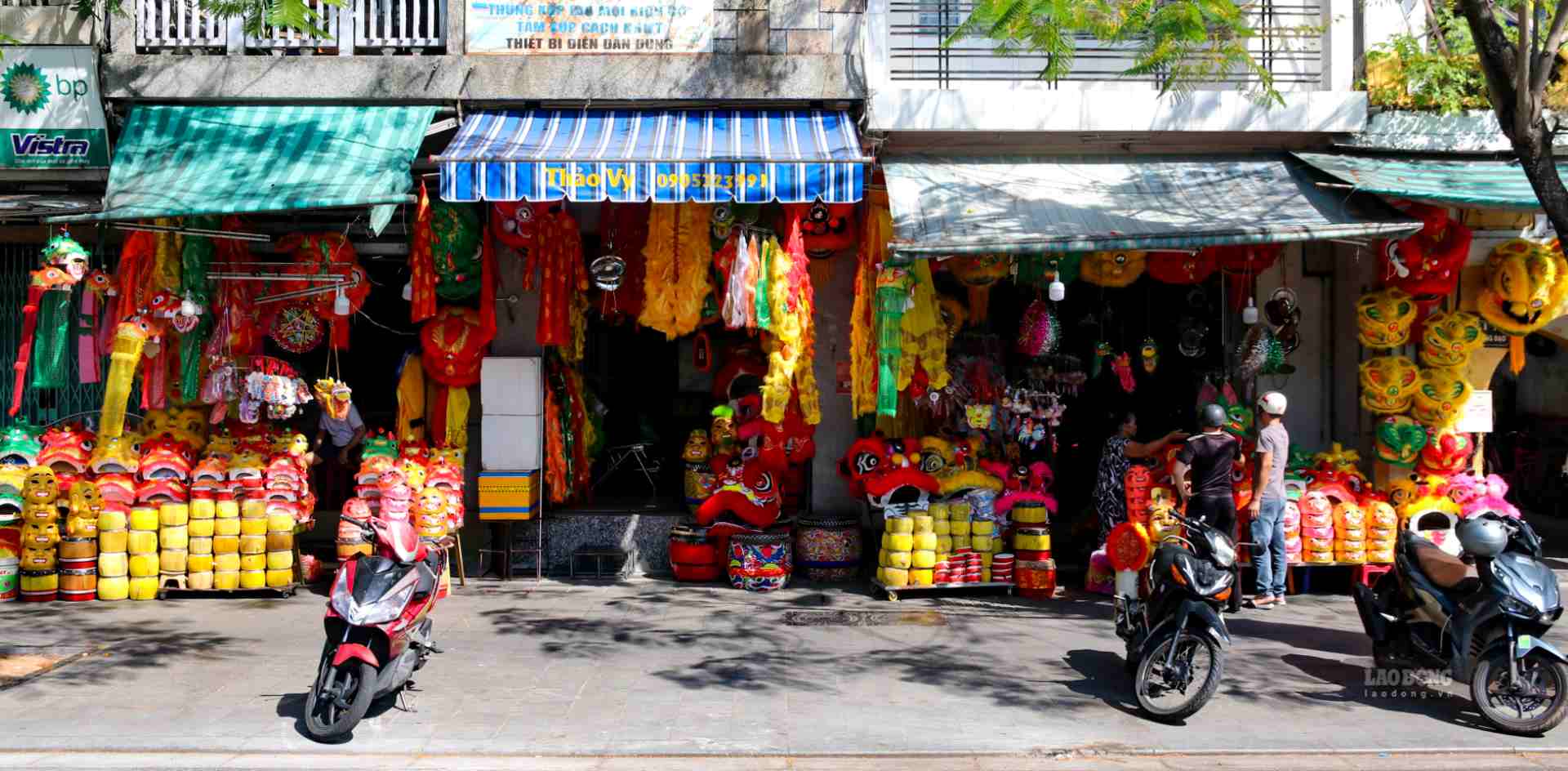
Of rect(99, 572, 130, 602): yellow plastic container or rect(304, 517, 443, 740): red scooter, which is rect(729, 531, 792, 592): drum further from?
rect(99, 572, 130, 602): yellow plastic container

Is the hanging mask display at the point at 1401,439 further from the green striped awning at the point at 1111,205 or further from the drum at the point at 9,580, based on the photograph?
the drum at the point at 9,580

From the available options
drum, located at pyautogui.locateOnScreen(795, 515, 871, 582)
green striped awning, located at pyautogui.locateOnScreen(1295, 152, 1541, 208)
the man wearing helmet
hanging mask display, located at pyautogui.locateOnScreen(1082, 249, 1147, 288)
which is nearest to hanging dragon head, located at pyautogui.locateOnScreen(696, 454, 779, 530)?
drum, located at pyautogui.locateOnScreen(795, 515, 871, 582)

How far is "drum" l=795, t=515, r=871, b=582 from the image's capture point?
10.3 metres

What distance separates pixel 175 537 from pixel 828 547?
17.2 ft

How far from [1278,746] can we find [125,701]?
21.0 feet

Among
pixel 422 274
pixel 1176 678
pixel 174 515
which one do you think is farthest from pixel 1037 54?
pixel 174 515

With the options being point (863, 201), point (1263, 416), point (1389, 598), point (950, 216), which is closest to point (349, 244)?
point (863, 201)

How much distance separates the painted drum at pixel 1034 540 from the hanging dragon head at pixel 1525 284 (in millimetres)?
4040

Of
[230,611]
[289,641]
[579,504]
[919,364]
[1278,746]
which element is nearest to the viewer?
[1278,746]

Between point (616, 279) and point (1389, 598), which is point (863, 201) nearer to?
point (616, 279)

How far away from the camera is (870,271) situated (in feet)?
32.1

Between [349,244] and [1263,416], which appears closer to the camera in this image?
[1263,416]

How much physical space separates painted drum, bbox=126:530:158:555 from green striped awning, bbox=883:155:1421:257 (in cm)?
622

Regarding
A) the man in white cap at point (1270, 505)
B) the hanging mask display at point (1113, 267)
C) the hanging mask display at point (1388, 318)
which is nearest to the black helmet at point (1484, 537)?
the man in white cap at point (1270, 505)
